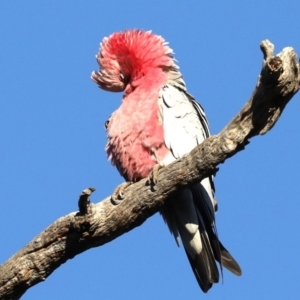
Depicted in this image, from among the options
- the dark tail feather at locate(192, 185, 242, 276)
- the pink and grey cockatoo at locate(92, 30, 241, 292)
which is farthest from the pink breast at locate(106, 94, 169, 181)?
the dark tail feather at locate(192, 185, 242, 276)

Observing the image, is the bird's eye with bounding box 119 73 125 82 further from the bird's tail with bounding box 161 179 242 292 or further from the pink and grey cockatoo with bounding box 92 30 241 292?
the bird's tail with bounding box 161 179 242 292

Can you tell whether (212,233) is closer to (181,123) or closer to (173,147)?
(173,147)

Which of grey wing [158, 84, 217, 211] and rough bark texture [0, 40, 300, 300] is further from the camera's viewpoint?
grey wing [158, 84, 217, 211]

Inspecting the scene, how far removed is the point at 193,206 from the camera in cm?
732

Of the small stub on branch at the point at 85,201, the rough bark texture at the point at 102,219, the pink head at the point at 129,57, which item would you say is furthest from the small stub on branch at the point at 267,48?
the pink head at the point at 129,57

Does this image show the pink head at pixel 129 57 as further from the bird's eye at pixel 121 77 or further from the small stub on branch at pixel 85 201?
the small stub on branch at pixel 85 201

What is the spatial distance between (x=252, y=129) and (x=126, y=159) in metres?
2.22

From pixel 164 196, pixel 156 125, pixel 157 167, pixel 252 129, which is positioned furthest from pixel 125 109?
pixel 252 129

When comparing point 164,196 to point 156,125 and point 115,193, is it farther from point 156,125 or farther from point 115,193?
point 156,125

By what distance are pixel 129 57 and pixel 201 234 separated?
7.32 feet

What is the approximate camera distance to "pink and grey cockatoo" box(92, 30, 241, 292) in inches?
285

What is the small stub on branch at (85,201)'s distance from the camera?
5.81 meters

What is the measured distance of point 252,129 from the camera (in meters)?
5.49

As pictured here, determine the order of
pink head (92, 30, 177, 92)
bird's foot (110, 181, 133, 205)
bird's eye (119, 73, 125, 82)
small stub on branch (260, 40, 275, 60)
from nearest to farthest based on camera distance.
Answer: small stub on branch (260, 40, 275, 60)
bird's foot (110, 181, 133, 205)
pink head (92, 30, 177, 92)
bird's eye (119, 73, 125, 82)
